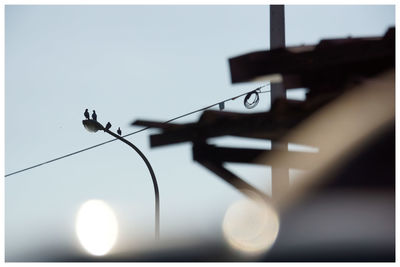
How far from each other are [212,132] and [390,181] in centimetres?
190

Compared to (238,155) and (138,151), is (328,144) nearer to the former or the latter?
(238,155)

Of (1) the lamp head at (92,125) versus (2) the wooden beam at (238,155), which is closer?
(2) the wooden beam at (238,155)

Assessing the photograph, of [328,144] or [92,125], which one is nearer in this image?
[328,144]

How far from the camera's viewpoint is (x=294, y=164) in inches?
269

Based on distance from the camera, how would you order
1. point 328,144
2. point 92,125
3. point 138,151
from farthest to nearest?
point 138,151, point 92,125, point 328,144

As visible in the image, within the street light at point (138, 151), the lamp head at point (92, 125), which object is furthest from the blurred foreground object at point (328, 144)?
the lamp head at point (92, 125)

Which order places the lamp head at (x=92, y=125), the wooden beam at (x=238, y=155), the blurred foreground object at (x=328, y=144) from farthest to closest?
the lamp head at (x=92, y=125) → the wooden beam at (x=238, y=155) → the blurred foreground object at (x=328, y=144)

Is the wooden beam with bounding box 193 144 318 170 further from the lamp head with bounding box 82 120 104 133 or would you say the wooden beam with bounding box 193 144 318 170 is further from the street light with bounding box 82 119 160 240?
the lamp head with bounding box 82 120 104 133

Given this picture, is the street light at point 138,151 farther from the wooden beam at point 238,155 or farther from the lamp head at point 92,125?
the wooden beam at point 238,155

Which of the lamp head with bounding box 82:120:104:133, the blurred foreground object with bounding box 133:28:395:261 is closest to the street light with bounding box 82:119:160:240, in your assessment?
the lamp head with bounding box 82:120:104:133

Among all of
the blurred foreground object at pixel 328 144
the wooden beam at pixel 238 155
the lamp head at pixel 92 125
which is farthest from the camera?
the lamp head at pixel 92 125

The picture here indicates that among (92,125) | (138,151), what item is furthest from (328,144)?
(138,151)

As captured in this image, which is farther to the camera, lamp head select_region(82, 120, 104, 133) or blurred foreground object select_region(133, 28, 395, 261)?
lamp head select_region(82, 120, 104, 133)
